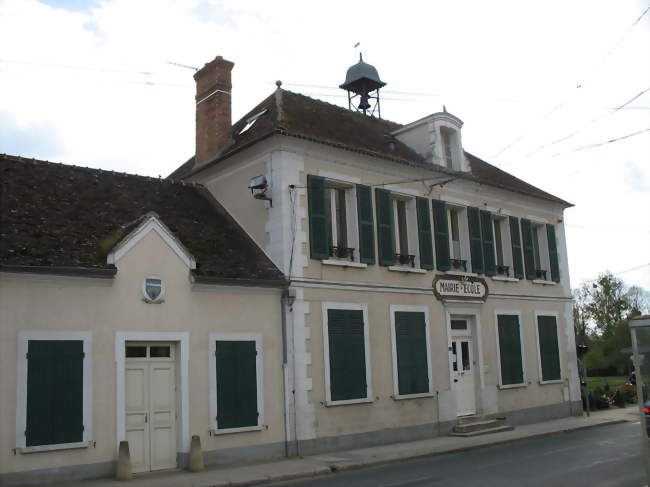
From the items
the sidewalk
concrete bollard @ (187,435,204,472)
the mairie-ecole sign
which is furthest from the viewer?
the mairie-ecole sign

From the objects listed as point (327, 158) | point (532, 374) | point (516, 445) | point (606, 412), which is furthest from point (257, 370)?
point (606, 412)

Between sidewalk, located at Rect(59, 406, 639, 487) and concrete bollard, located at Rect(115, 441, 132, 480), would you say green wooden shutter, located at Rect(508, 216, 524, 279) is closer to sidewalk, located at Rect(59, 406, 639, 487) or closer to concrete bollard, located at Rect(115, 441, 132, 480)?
sidewalk, located at Rect(59, 406, 639, 487)

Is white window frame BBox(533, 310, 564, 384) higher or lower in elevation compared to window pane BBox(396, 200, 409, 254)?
lower

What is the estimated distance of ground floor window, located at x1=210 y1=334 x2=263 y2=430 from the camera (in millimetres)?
13672

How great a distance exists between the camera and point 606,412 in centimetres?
2330

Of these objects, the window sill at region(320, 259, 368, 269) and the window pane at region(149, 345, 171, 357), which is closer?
the window pane at region(149, 345, 171, 357)

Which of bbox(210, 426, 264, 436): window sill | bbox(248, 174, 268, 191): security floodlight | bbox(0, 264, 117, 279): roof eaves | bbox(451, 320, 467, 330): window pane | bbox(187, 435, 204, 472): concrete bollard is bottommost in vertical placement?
bbox(187, 435, 204, 472): concrete bollard

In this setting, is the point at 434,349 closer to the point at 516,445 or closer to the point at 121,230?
the point at 516,445

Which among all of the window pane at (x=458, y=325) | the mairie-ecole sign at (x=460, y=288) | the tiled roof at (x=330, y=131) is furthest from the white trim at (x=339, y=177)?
the window pane at (x=458, y=325)

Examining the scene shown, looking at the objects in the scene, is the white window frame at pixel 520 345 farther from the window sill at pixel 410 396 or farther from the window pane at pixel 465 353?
the window sill at pixel 410 396

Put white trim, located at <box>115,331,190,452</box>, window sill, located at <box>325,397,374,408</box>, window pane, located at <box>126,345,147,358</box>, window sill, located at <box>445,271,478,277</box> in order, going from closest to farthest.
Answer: white trim, located at <box>115,331,190,452</box>
window pane, located at <box>126,345,147,358</box>
window sill, located at <box>325,397,374,408</box>
window sill, located at <box>445,271,478,277</box>

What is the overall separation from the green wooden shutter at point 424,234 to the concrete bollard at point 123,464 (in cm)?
925

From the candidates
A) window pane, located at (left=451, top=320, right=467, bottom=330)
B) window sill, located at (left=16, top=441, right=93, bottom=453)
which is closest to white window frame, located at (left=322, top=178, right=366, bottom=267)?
window pane, located at (left=451, top=320, right=467, bottom=330)

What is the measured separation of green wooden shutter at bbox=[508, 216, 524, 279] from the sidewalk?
4822mm
